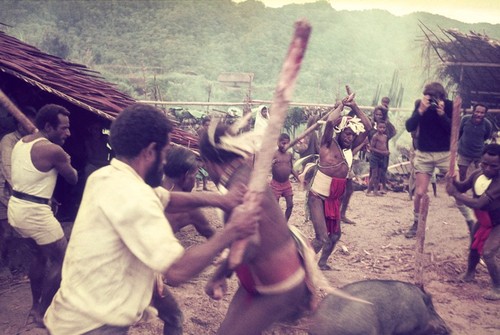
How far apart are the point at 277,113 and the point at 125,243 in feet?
2.92

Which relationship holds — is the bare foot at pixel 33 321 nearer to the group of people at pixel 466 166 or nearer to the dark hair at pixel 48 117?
the dark hair at pixel 48 117

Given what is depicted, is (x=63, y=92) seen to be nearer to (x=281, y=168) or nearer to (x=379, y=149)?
(x=281, y=168)

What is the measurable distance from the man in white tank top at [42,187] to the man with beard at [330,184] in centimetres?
291

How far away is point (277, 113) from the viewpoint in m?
2.08

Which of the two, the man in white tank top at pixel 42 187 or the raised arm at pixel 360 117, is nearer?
the man in white tank top at pixel 42 187

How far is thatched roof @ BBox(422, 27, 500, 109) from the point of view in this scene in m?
12.2

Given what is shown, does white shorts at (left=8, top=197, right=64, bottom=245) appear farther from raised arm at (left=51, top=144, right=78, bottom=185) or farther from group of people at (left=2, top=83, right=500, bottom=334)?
raised arm at (left=51, top=144, right=78, bottom=185)

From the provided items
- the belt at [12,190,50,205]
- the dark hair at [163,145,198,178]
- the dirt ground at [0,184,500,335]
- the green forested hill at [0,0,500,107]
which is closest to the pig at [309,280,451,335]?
the dirt ground at [0,184,500,335]

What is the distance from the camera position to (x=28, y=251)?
18.3 ft

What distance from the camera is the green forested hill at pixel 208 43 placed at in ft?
109

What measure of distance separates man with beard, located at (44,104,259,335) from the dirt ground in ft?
7.86

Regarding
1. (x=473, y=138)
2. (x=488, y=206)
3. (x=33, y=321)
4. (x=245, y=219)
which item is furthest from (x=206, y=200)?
(x=473, y=138)

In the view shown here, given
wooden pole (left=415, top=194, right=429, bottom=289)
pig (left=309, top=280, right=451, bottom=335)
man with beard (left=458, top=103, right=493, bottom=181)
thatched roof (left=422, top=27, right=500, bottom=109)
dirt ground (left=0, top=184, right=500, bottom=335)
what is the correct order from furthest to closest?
thatched roof (left=422, top=27, right=500, bottom=109) → man with beard (left=458, top=103, right=493, bottom=181) → wooden pole (left=415, top=194, right=429, bottom=289) → dirt ground (left=0, top=184, right=500, bottom=335) → pig (left=309, top=280, right=451, bottom=335)

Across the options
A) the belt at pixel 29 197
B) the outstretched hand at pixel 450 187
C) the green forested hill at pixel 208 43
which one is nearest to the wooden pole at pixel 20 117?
the belt at pixel 29 197
